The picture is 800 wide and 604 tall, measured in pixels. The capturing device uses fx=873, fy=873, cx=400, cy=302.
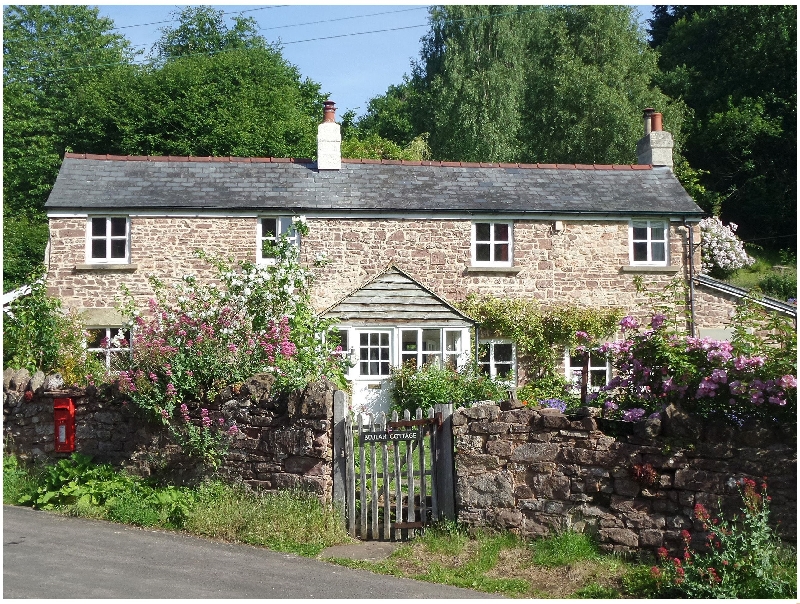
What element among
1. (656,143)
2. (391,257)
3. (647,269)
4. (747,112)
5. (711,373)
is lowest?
(711,373)

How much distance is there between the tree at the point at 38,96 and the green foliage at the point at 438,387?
16137mm

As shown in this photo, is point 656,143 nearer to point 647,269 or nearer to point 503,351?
point 647,269

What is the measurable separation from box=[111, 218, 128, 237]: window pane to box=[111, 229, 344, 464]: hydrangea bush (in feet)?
29.3

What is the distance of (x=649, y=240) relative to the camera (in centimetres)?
2142

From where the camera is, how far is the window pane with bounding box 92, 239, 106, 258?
67.4ft

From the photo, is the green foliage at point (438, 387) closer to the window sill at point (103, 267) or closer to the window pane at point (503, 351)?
the window pane at point (503, 351)

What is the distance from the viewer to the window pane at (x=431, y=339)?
783 inches

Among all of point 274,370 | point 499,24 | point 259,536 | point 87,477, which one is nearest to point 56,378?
point 87,477

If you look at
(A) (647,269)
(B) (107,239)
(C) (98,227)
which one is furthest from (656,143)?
(C) (98,227)

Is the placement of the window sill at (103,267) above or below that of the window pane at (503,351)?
above

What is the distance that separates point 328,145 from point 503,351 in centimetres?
683

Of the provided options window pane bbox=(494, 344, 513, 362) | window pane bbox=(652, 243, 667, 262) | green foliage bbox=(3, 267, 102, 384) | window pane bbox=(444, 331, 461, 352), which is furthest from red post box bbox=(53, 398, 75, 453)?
window pane bbox=(652, 243, 667, 262)

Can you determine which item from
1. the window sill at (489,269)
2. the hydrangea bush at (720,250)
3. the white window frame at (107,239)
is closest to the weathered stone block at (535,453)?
the window sill at (489,269)

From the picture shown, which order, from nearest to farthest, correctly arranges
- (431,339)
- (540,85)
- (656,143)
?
1. (431,339)
2. (656,143)
3. (540,85)
